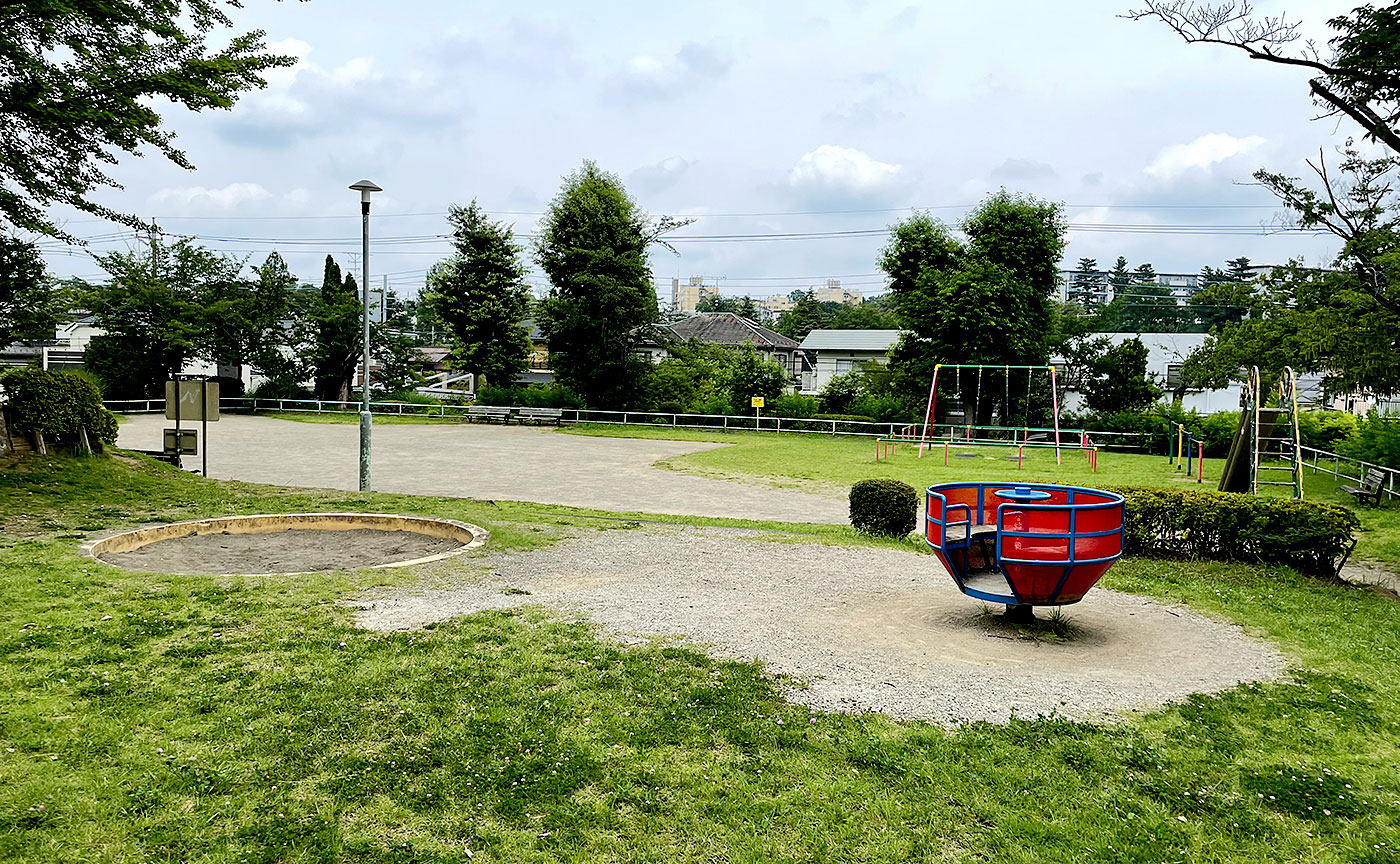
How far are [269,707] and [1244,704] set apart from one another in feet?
17.9

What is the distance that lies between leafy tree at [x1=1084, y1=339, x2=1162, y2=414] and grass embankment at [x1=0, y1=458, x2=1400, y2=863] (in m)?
31.7

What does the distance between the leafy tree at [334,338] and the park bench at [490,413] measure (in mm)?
7464

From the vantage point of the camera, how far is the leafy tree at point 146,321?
38781 mm

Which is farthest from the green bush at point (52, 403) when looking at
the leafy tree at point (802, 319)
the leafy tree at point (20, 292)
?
the leafy tree at point (802, 319)

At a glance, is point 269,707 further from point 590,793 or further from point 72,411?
point 72,411

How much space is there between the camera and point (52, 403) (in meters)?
14.1

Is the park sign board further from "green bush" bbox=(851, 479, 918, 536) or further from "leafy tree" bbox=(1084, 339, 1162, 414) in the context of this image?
"leafy tree" bbox=(1084, 339, 1162, 414)

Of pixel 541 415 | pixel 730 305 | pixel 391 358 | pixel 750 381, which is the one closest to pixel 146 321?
pixel 391 358

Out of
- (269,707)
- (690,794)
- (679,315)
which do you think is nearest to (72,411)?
(269,707)

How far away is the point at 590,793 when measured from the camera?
4141 millimetres

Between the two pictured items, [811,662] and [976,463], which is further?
[976,463]

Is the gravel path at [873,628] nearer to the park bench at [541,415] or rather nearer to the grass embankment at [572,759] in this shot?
the grass embankment at [572,759]

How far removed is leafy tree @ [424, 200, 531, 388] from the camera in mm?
44812

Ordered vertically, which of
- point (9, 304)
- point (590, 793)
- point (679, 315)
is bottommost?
point (590, 793)
